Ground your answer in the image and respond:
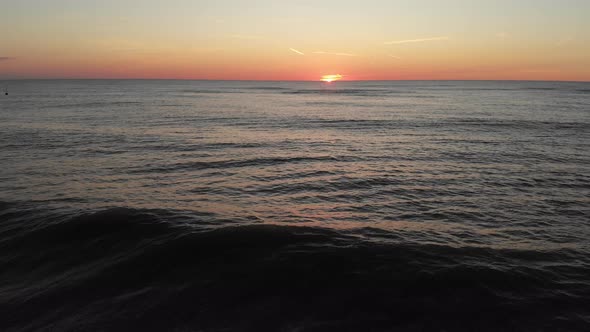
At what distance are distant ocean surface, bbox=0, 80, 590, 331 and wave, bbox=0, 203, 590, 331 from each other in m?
0.06

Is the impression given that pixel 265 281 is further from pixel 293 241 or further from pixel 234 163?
pixel 234 163

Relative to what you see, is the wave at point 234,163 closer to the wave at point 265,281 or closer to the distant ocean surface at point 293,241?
the distant ocean surface at point 293,241

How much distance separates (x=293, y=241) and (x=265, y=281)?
9.20 feet

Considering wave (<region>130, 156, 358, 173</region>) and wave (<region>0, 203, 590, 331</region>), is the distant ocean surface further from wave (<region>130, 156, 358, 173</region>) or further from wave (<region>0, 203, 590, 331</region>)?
wave (<region>130, 156, 358, 173</region>)

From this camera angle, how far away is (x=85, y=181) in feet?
70.9

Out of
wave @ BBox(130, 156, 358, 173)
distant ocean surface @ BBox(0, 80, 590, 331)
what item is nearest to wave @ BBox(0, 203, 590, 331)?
distant ocean surface @ BBox(0, 80, 590, 331)

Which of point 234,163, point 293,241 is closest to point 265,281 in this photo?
point 293,241

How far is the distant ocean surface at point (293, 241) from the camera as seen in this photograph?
940 centimetres

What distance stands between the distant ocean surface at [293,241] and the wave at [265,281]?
55mm

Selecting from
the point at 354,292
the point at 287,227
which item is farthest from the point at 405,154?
the point at 354,292

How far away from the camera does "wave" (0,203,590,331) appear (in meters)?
9.09

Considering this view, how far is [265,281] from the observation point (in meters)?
11.0

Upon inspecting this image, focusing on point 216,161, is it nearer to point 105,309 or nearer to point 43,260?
point 43,260

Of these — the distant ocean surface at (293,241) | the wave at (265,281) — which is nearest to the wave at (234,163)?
the distant ocean surface at (293,241)
